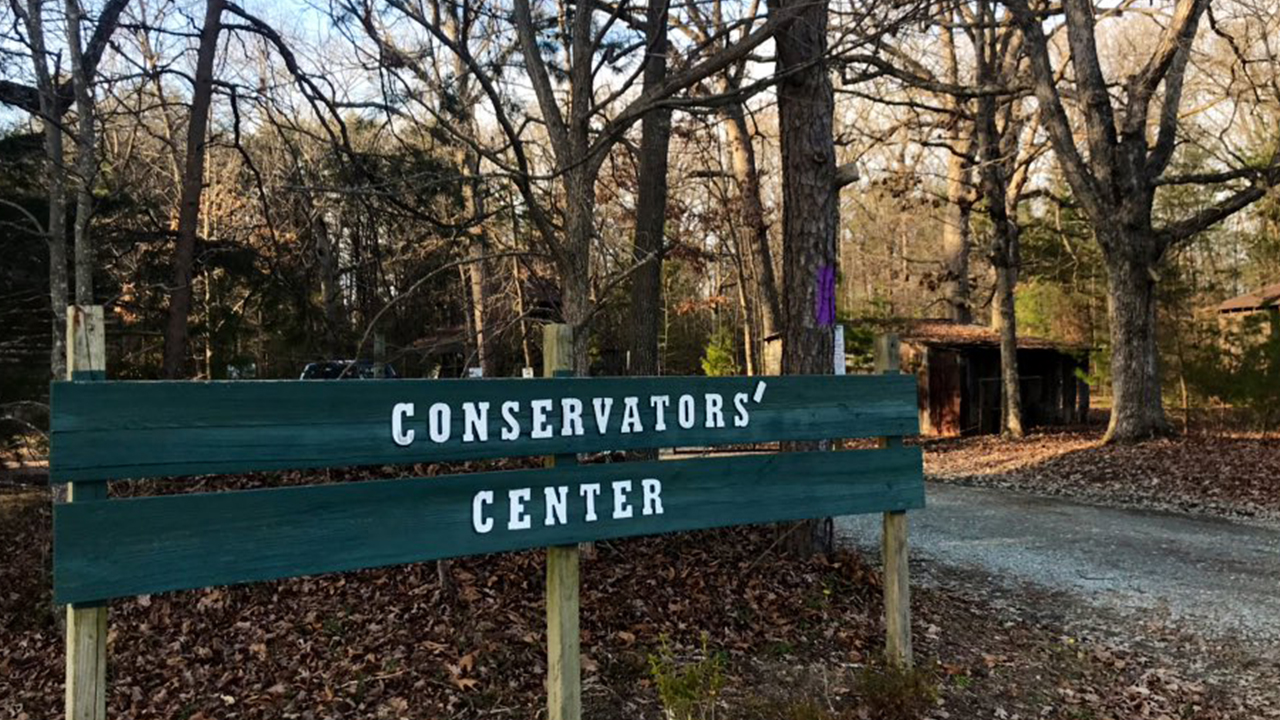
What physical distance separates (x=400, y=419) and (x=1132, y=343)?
1554 centimetres

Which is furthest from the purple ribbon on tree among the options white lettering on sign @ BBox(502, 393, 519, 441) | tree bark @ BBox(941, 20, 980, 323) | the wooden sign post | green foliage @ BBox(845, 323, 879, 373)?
green foliage @ BBox(845, 323, 879, 373)

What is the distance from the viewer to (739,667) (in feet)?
15.5

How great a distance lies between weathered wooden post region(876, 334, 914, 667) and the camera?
4.75 m

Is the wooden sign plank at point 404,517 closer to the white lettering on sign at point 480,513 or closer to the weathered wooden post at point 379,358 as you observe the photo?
the white lettering on sign at point 480,513

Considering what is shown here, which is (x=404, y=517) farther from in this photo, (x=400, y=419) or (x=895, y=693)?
(x=895, y=693)

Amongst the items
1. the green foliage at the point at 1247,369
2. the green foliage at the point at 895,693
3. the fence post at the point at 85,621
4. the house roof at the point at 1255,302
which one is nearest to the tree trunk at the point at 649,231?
the green foliage at the point at 895,693

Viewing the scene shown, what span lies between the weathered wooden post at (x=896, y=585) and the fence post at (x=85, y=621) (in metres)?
3.75

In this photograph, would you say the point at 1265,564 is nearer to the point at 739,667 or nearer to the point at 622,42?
the point at 739,667

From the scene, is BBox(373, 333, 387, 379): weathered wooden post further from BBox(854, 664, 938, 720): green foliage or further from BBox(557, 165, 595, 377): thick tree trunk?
BBox(854, 664, 938, 720): green foliage

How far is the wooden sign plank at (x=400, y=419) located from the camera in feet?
9.23

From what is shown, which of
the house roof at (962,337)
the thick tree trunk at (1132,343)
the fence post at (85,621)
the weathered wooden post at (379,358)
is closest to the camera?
the fence post at (85,621)

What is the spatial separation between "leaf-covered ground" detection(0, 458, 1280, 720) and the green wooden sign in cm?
113

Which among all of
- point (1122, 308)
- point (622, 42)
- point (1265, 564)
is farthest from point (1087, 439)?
point (622, 42)

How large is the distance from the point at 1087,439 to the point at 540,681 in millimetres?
16445
